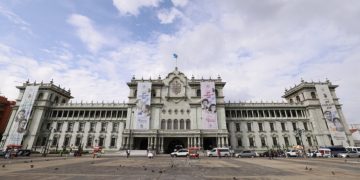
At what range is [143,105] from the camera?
50.9m

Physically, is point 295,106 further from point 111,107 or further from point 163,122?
point 111,107

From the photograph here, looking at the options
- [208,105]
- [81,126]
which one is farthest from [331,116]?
[81,126]

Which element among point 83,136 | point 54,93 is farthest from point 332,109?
point 54,93

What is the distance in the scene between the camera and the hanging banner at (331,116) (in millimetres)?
48472

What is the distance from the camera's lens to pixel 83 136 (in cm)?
5281

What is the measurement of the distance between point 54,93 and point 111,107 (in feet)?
63.8

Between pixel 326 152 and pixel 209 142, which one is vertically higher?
pixel 209 142

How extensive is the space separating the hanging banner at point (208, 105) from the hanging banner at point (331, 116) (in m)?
30.4

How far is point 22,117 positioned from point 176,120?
42215mm

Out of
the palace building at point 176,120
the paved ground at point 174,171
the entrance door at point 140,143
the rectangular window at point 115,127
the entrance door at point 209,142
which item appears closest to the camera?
the paved ground at point 174,171

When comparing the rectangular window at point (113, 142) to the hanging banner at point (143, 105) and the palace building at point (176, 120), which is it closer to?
the palace building at point (176, 120)

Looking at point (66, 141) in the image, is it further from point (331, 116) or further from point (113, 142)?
point (331, 116)

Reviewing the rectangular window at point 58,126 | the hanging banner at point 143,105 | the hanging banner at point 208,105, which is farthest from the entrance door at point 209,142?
the rectangular window at point 58,126

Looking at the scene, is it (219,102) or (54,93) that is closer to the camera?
(219,102)
